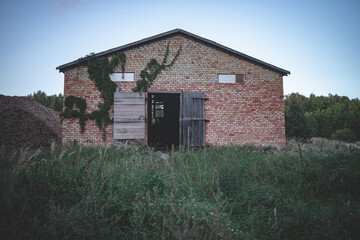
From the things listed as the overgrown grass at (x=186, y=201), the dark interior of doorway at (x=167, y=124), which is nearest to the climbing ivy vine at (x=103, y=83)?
the dark interior of doorway at (x=167, y=124)

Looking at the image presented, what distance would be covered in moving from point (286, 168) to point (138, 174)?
2874mm

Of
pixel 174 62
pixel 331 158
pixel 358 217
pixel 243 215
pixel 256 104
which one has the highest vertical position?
pixel 174 62

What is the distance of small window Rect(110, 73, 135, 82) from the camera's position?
7949 mm

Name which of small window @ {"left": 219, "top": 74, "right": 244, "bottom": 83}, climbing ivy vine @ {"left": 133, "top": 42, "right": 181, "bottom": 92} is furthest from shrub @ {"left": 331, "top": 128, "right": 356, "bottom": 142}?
climbing ivy vine @ {"left": 133, "top": 42, "right": 181, "bottom": 92}

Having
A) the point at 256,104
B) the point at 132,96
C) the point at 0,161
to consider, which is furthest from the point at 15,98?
the point at 256,104

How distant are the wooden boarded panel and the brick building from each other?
0.18 meters

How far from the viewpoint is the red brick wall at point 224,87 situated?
8094 millimetres

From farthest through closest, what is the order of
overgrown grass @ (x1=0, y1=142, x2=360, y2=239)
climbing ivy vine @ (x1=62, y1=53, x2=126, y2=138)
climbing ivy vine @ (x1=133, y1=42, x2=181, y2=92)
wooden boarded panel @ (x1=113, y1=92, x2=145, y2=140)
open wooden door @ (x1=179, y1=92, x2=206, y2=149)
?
open wooden door @ (x1=179, y1=92, x2=206, y2=149) → climbing ivy vine @ (x1=133, y1=42, x2=181, y2=92) → wooden boarded panel @ (x1=113, y1=92, x2=145, y2=140) → climbing ivy vine @ (x1=62, y1=53, x2=126, y2=138) → overgrown grass @ (x1=0, y1=142, x2=360, y2=239)

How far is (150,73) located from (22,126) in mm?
5592

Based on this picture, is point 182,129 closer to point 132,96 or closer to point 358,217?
point 132,96

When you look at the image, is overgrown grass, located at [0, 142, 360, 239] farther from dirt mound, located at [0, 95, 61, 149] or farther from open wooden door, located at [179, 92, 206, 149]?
dirt mound, located at [0, 95, 61, 149]

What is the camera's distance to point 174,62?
823 cm

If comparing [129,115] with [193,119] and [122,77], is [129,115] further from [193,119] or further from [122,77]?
[193,119]

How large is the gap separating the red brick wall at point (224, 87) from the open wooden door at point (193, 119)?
263 millimetres
